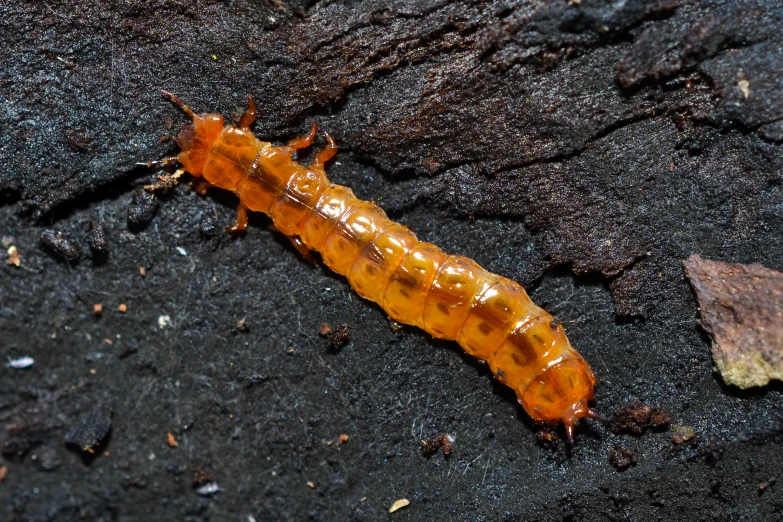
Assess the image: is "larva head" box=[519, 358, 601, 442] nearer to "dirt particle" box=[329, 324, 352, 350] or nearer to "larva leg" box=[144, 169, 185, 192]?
"dirt particle" box=[329, 324, 352, 350]

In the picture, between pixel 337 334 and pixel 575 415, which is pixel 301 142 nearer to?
pixel 337 334

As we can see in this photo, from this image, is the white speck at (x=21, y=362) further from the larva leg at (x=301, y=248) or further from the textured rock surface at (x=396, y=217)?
the larva leg at (x=301, y=248)

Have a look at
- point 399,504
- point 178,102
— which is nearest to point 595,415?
point 399,504

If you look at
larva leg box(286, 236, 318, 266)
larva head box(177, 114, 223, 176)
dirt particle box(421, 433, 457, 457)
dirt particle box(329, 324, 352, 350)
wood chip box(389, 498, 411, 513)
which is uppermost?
larva head box(177, 114, 223, 176)

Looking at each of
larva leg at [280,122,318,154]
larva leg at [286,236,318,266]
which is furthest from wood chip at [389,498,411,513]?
larva leg at [280,122,318,154]

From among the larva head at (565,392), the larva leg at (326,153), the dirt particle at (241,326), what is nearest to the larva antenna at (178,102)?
the larva leg at (326,153)

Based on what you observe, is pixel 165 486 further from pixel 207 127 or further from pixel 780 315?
pixel 780 315
